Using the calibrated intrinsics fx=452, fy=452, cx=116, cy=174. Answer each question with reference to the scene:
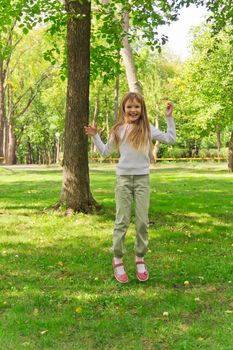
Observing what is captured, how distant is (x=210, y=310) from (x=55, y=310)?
1.69 m

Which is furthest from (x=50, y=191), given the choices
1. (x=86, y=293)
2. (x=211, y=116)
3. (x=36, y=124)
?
(x=36, y=124)

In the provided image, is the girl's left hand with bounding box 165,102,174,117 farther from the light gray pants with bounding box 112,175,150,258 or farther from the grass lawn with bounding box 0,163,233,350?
the grass lawn with bounding box 0,163,233,350

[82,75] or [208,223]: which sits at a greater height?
[82,75]

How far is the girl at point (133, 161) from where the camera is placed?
5.66 meters

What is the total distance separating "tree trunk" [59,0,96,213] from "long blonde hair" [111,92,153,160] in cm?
418

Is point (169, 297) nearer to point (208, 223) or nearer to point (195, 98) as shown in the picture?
point (208, 223)

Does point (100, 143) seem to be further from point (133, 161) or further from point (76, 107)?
point (76, 107)

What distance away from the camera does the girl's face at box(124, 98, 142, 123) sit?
573cm

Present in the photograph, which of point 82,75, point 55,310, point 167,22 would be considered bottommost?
point 55,310

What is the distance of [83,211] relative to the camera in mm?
10164

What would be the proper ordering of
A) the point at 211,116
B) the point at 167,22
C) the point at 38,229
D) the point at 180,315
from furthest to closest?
the point at 211,116
the point at 167,22
the point at 38,229
the point at 180,315

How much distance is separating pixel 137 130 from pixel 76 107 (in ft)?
14.8

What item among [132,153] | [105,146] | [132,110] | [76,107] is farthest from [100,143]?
[76,107]

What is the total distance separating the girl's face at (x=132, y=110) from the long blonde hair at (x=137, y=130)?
40 mm
